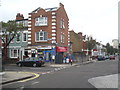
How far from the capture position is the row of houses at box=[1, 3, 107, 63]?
31.8 metres

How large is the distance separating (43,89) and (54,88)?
594mm

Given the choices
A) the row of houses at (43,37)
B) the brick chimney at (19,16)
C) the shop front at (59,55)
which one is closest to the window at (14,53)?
the row of houses at (43,37)

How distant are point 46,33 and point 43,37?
968 mm

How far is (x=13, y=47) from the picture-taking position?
3556cm

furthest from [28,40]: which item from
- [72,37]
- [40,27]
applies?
[72,37]

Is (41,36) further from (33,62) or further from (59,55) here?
(33,62)

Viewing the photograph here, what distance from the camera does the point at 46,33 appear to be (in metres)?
32.6

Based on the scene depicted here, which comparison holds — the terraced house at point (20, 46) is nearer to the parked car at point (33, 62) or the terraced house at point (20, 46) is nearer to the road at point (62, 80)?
the parked car at point (33, 62)

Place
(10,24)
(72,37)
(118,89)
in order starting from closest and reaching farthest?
(118,89), (10,24), (72,37)

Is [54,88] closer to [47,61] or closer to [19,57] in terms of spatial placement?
[47,61]

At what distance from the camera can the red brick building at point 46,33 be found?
31734 millimetres

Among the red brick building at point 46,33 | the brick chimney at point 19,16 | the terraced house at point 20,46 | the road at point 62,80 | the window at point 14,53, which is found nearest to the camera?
the road at point 62,80

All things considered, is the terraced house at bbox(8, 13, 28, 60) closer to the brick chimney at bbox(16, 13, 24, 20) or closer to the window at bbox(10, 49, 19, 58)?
the window at bbox(10, 49, 19, 58)

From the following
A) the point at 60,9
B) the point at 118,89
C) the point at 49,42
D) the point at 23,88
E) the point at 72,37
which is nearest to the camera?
the point at 118,89
